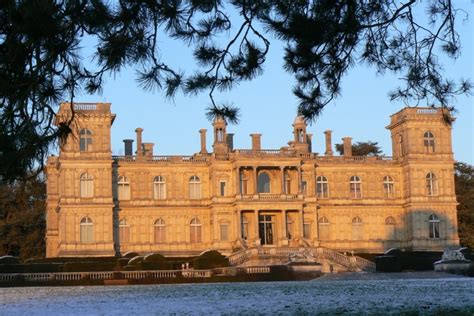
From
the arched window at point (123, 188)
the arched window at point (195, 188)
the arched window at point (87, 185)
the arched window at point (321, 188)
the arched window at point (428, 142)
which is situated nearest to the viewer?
the arched window at point (87, 185)

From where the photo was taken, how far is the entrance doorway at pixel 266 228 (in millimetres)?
55531

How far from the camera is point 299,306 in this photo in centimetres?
1705

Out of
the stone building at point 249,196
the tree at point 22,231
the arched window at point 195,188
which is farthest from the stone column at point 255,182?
the tree at point 22,231

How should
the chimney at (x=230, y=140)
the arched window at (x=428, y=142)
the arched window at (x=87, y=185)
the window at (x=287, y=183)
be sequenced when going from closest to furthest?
the arched window at (x=87, y=185) → the window at (x=287, y=183) → the arched window at (x=428, y=142) → the chimney at (x=230, y=140)

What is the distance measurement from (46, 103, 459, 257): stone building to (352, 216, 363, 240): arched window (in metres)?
0.06

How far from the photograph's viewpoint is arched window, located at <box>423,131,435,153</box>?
5672 centimetres

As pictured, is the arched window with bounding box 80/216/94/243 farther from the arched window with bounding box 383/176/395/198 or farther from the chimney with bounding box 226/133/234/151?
the arched window with bounding box 383/176/395/198

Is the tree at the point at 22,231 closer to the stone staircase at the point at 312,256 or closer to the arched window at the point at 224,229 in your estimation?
the arched window at the point at 224,229

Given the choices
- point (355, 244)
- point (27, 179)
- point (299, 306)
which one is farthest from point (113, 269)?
point (27, 179)

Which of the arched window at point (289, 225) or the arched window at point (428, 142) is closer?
the arched window at point (289, 225)

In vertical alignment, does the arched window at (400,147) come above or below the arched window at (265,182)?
above

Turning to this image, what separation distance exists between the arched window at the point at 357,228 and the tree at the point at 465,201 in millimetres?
8417

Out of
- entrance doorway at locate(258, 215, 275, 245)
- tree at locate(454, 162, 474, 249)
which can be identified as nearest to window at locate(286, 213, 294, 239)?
entrance doorway at locate(258, 215, 275, 245)

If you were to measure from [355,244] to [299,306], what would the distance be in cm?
4073
